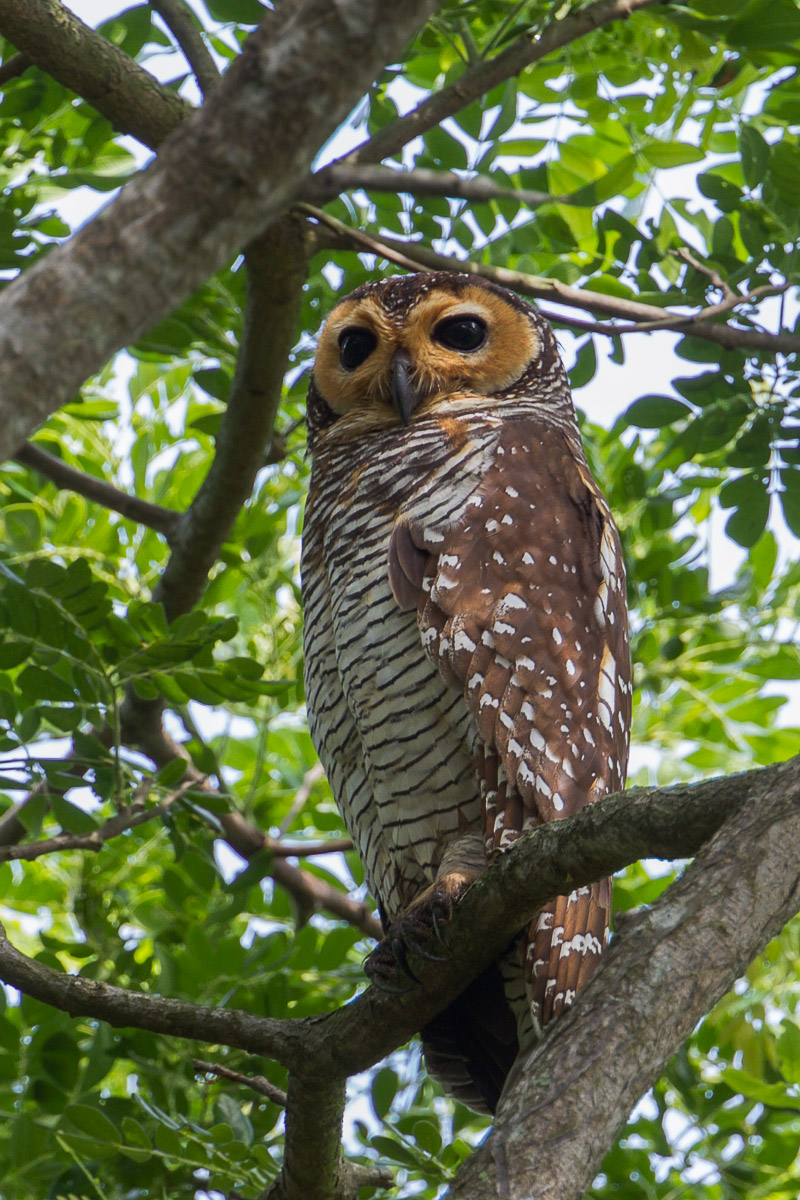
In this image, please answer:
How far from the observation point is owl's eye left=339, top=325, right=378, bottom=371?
359 centimetres

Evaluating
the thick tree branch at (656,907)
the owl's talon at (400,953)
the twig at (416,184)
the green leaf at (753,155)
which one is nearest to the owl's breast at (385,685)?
the owl's talon at (400,953)

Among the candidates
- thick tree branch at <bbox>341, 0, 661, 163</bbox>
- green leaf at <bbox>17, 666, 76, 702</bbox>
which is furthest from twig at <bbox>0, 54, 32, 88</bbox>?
green leaf at <bbox>17, 666, 76, 702</bbox>

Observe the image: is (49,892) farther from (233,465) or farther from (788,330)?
(788,330)

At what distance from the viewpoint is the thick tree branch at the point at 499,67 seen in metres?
3.10

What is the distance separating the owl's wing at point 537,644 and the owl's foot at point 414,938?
161 mm

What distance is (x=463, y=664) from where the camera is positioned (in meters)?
2.65

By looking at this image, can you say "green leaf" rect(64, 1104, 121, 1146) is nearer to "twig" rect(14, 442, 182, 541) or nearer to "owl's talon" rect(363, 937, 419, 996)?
"owl's talon" rect(363, 937, 419, 996)

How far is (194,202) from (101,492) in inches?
111

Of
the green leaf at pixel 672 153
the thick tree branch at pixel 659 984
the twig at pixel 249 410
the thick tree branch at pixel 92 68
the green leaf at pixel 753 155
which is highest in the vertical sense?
the green leaf at pixel 672 153

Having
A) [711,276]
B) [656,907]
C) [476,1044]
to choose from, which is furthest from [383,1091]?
[711,276]

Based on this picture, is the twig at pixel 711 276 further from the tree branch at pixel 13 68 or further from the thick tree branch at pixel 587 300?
the tree branch at pixel 13 68

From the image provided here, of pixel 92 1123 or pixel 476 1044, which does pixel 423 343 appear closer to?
pixel 476 1044

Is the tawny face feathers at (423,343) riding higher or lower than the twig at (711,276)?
higher

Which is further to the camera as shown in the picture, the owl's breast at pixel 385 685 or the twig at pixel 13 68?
the twig at pixel 13 68
